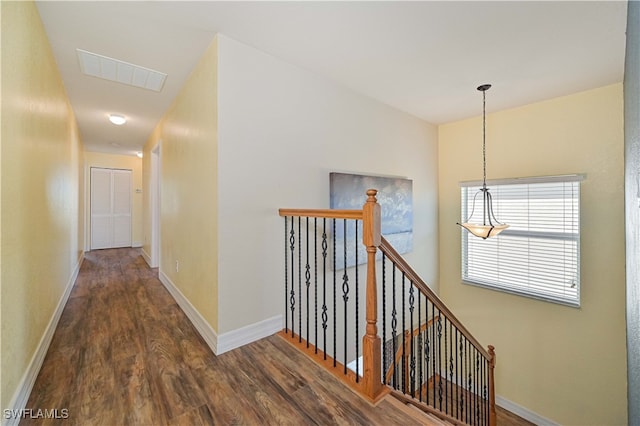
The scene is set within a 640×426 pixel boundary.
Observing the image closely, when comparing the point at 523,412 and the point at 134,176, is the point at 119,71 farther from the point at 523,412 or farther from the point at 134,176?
the point at 523,412

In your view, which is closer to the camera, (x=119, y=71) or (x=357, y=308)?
(x=357, y=308)

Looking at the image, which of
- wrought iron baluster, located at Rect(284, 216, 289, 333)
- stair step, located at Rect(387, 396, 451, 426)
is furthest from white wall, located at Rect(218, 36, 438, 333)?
stair step, located at Rect(387, 396, 451, 426)

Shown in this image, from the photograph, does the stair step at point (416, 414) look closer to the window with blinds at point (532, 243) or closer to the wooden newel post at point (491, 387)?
the wooden newel post at point (491, 387)

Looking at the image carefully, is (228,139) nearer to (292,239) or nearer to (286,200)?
(286,200)

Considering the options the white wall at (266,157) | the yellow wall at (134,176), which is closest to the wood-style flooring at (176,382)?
the white wall at (266,157)

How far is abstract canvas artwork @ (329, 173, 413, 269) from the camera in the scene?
2.81 metres

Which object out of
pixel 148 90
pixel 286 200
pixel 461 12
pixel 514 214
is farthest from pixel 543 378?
pixel 148 90

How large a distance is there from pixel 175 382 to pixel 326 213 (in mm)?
1455

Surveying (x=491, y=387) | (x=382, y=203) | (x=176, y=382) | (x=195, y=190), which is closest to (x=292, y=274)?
(x=176, y=382)

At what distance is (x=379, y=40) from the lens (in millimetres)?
2139

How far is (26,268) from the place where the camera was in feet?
5.16

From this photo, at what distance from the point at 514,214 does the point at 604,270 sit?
3.59 ft

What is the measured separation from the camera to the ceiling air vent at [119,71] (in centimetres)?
236

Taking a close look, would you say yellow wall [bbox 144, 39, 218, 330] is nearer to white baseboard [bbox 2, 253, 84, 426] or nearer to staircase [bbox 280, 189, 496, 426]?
staircase [bbox 280, 189, 496, 426]
